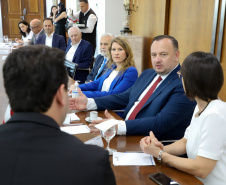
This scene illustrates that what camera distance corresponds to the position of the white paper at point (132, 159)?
4.54 feet

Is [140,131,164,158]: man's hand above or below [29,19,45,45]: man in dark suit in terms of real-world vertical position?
below

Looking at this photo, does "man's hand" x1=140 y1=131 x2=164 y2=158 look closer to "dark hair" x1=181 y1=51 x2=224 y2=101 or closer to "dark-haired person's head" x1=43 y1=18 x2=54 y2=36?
"dark hair" x1=181 y1=51 x2=224 y2=101

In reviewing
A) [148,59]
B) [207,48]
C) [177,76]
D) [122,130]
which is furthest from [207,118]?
[148,59]

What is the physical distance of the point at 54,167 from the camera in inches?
27.3

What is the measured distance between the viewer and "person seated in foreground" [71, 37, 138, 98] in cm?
286

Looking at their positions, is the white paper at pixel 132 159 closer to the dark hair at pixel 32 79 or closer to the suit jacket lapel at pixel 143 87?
the dark hair at pixel 32 79

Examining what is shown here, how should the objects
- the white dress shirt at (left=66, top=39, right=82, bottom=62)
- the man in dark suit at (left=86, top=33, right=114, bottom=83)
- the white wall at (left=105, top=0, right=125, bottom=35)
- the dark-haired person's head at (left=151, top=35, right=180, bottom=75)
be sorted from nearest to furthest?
the dark-haired person's head at (left=151, top=35, right=180, bottom=75), the man in dark suit at (left=86, top=33, right=114, bottom=83), the white dress shirt at (left=66, top=39, right=82, bottom=62), the white wall at (left=105, top=0, right=125, bottom=35)

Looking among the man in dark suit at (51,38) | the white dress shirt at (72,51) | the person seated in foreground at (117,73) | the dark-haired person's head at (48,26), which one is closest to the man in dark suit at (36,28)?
the man in dark suit at (51,38)

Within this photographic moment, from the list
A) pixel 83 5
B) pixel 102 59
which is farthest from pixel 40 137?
pixel 83 5

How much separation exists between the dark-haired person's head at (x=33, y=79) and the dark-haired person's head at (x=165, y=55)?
60.0 inches

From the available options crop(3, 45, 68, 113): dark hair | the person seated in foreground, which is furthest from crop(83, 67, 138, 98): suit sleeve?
crop(3, 45, 68, 113): dark hair

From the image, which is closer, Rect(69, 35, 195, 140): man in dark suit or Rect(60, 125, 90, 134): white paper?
Rect(60, 125, 90, 134): white paper

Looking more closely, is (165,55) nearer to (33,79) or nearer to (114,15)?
(33,79)

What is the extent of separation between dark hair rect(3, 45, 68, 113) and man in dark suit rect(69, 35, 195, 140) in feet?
3.46
